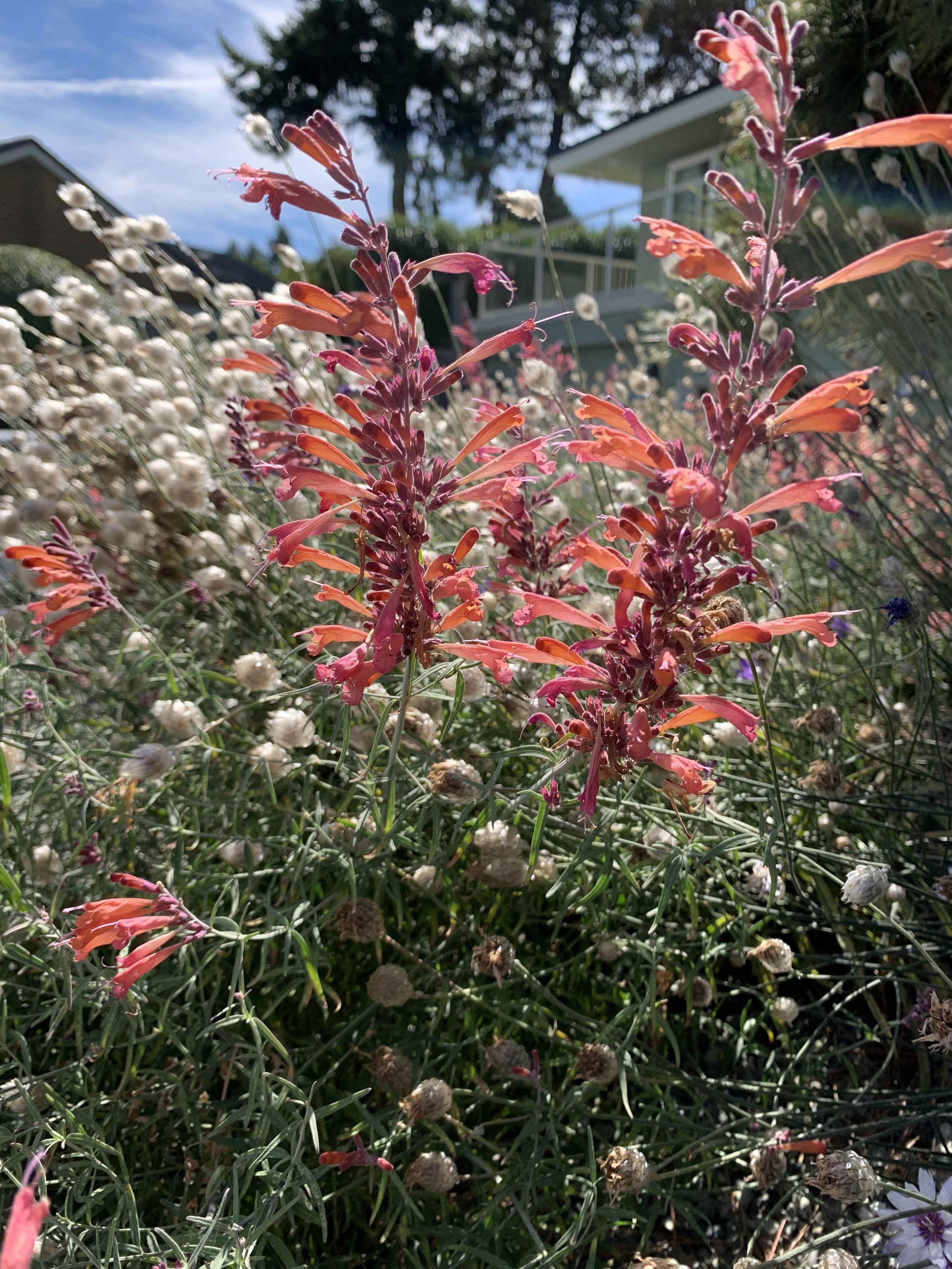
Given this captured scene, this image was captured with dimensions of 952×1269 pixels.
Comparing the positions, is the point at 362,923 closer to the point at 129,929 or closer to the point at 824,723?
the point at 129,929

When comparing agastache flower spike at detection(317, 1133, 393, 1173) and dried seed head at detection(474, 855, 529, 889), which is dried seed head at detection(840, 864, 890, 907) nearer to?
dried seed head at detection(474, 855, 529, 889)

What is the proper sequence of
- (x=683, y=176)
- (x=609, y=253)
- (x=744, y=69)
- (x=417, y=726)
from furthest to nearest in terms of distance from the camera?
1. (x=609, y=253)
2. (x=683, y=176)
3. (x=417, y=726)
4. (x=744, y=69)

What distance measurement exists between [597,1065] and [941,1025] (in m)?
0.43

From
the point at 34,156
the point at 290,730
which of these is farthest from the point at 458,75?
the point at 290,730

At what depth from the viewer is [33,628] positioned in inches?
61.9

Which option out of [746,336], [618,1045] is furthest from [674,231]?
[746,336]

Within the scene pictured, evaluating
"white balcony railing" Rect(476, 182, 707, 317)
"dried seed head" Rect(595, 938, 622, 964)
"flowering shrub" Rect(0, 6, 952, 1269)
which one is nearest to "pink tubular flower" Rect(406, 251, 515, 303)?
"flowering shrub" Rect(0, 6, 952, 1269)

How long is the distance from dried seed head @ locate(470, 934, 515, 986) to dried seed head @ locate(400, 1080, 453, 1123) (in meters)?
0.15

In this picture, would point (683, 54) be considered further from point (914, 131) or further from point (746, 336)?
point (914, 131)

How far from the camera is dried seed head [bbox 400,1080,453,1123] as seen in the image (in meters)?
1.10

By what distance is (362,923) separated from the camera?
3.97ft

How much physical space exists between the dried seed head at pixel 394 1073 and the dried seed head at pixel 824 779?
2.40 feet

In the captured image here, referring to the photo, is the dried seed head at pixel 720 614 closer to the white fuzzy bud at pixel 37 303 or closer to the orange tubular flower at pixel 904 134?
the orange tubular flower at pixel 904 134

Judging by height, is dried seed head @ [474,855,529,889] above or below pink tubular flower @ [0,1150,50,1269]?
below
